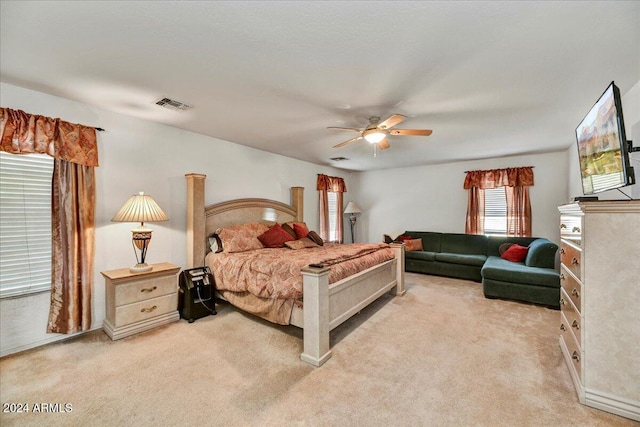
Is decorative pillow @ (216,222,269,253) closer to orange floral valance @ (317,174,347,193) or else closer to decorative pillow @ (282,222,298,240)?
decorative pillow @ (282,222,298,240)

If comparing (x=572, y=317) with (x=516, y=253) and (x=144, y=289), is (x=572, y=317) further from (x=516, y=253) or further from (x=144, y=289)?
(x=144, y=289)

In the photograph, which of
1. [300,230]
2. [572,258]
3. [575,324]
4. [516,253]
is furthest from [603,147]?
[300,230]

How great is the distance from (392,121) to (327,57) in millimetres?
1059

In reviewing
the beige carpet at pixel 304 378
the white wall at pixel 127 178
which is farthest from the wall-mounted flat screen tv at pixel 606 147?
the white wall at pixel 127 178

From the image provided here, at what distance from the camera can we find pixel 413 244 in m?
5.74

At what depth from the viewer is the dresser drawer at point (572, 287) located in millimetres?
1865

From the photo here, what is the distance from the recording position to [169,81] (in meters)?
2.26

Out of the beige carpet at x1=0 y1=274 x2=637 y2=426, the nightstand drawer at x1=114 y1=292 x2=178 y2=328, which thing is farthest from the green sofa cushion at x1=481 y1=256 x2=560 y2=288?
the nightstand drawer at x1=114 y1=292 x2=178 y2=328

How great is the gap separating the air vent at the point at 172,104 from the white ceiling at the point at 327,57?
85 millimetres

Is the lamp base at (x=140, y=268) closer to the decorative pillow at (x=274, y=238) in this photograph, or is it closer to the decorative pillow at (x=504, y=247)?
the decorative pillow at (x=274, y=238)

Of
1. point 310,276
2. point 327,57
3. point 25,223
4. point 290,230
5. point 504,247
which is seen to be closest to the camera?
point 327,57

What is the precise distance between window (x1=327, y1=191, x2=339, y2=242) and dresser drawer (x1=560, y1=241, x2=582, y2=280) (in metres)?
4.58

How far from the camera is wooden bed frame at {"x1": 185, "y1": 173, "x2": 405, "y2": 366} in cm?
223

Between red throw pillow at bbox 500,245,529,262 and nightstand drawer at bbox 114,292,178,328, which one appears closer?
nightstand drawer at bbox 114,292,178,328
